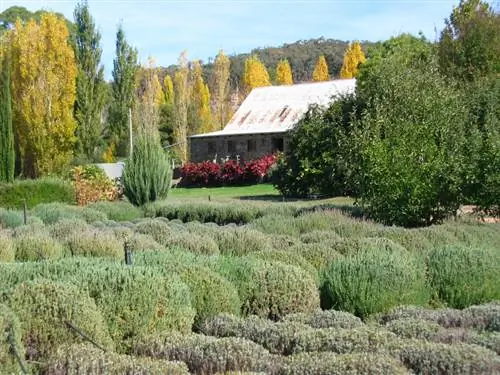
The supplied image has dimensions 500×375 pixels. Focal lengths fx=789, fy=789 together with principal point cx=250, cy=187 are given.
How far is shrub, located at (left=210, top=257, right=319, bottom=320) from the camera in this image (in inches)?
306

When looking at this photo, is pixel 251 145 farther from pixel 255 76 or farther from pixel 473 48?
pixel 255 76

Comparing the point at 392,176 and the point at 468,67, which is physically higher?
the point at 468,67

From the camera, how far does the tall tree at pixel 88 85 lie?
4272cm

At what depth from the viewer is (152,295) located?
21.5 ft

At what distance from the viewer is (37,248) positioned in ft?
35.3

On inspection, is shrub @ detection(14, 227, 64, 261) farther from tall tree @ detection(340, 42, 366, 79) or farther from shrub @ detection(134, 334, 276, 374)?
tall tree @ detection(340, 42, 366, 79)

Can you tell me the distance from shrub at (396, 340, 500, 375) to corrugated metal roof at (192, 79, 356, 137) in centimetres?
Result: 3937

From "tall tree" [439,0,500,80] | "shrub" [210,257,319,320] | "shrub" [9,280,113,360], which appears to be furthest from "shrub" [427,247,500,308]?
"tall tree" [439,0,500,80]

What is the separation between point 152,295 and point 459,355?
257cm

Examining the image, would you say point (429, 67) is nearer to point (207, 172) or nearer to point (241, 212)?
point (241, 212)

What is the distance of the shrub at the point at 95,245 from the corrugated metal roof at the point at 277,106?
111 feet

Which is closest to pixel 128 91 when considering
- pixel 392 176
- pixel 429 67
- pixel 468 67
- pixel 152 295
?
pixel 468 67

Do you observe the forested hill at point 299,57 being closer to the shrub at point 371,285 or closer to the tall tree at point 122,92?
the tall tree at point 122,92

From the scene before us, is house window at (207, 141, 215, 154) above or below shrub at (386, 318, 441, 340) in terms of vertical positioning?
above
